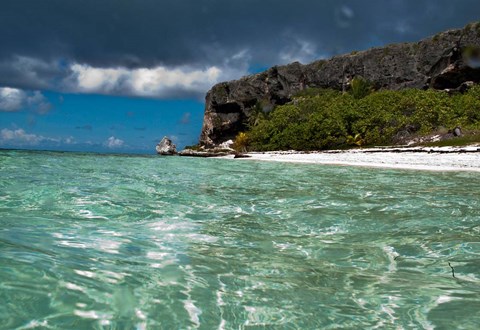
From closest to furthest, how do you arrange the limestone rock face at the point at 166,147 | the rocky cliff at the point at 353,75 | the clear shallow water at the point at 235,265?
1. the clear shallow water at the point at 235,265
2. the rocky cliff at the point at 353,75
3. the limestone rock face at the point at 166,147

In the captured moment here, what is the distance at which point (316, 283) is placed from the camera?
4.06m

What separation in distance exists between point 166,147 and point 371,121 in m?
52.4

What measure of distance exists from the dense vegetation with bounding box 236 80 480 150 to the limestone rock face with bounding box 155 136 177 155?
2503 cm

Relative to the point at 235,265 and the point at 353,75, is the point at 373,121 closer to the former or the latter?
the point at 353,75

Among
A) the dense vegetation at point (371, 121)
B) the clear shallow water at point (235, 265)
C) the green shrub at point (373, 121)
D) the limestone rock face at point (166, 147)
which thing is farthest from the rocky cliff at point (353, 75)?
the clear shallow water at point (235, 265)

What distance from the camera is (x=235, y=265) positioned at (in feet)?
15.1

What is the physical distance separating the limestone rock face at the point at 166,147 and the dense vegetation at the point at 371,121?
985 inches

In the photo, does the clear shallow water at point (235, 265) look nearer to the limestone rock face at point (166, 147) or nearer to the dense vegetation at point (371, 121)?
the dense vegetation at point (371, 121)

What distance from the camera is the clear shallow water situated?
3164mm

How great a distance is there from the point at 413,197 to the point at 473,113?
51641 mm

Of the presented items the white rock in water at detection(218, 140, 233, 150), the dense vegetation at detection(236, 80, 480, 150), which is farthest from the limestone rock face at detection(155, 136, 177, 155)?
the dense vegetation at detection(236, 80, 480, 150)

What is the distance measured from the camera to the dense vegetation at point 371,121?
54.2 m

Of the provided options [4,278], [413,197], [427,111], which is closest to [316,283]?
[4,278]

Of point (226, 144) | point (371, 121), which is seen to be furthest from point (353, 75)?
point (226, 144)
